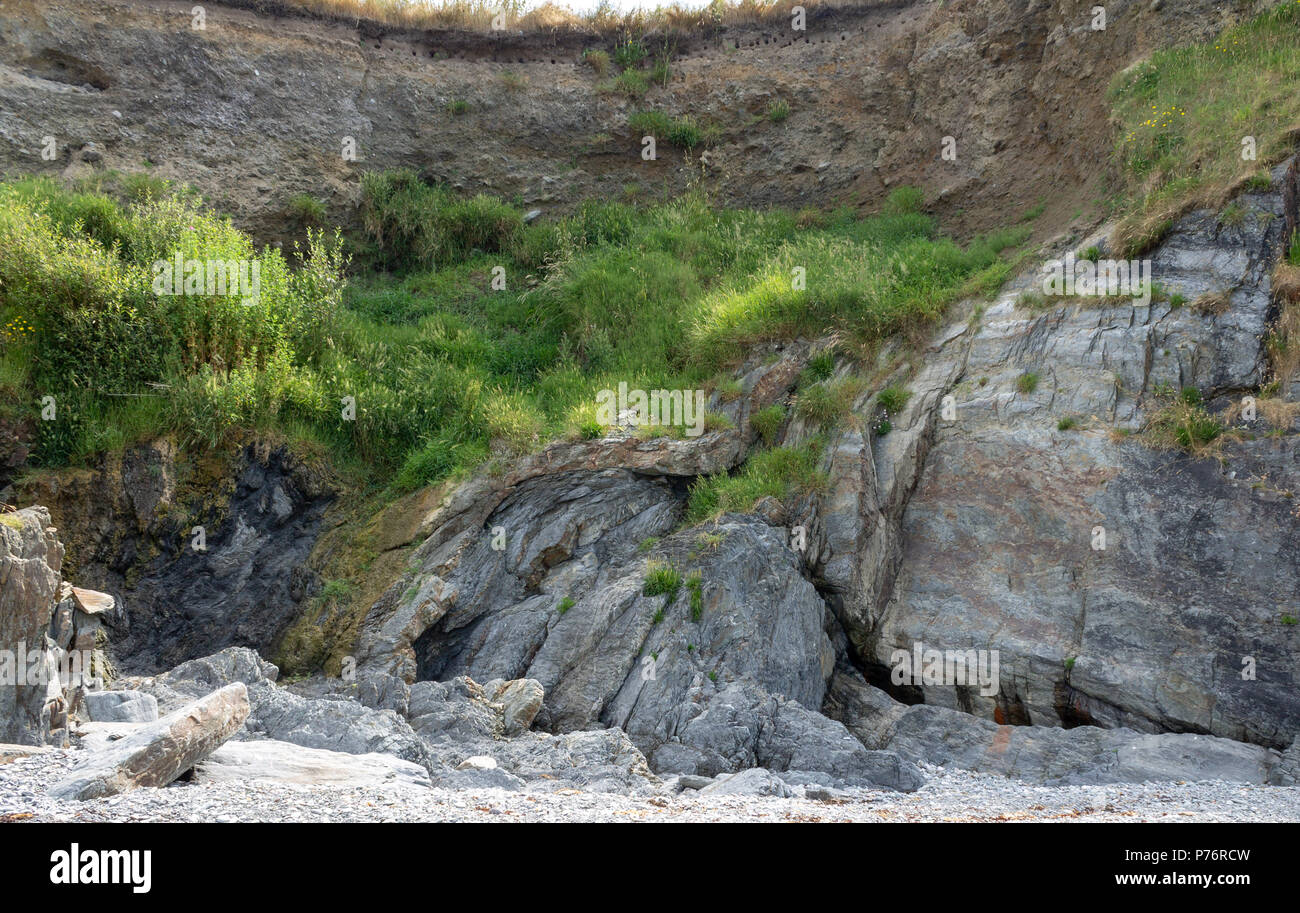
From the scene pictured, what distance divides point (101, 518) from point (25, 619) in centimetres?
353

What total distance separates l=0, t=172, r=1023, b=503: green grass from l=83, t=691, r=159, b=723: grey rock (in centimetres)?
369

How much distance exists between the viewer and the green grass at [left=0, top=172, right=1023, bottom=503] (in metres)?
11.0

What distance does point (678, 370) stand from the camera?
42.9ft

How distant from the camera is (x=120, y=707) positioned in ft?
24.7

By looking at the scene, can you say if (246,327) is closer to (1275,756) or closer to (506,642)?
(506,642)

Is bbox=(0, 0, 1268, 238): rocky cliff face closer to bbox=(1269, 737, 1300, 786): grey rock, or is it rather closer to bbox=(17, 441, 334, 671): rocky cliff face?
bbox=(17, 441, 334, 671): rocky cliff face

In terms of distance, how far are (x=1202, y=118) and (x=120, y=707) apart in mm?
13938

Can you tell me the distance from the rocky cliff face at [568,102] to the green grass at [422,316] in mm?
1293

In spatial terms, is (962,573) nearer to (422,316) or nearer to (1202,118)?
(1202,118)

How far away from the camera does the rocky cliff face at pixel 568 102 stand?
15484 mm

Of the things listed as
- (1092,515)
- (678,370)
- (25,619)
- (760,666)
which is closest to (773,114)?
(678,370)

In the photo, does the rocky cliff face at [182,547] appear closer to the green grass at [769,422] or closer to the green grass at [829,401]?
the green grass at [769,422]

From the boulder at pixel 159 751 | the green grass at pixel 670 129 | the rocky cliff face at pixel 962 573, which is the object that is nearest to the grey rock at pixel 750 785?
the rocky cliff face at pixel 962 573

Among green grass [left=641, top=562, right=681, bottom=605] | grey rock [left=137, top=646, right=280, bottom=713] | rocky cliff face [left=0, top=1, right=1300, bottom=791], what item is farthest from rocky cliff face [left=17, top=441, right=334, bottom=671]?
green grass [left=641, top=562, right=681, bottom=605]
